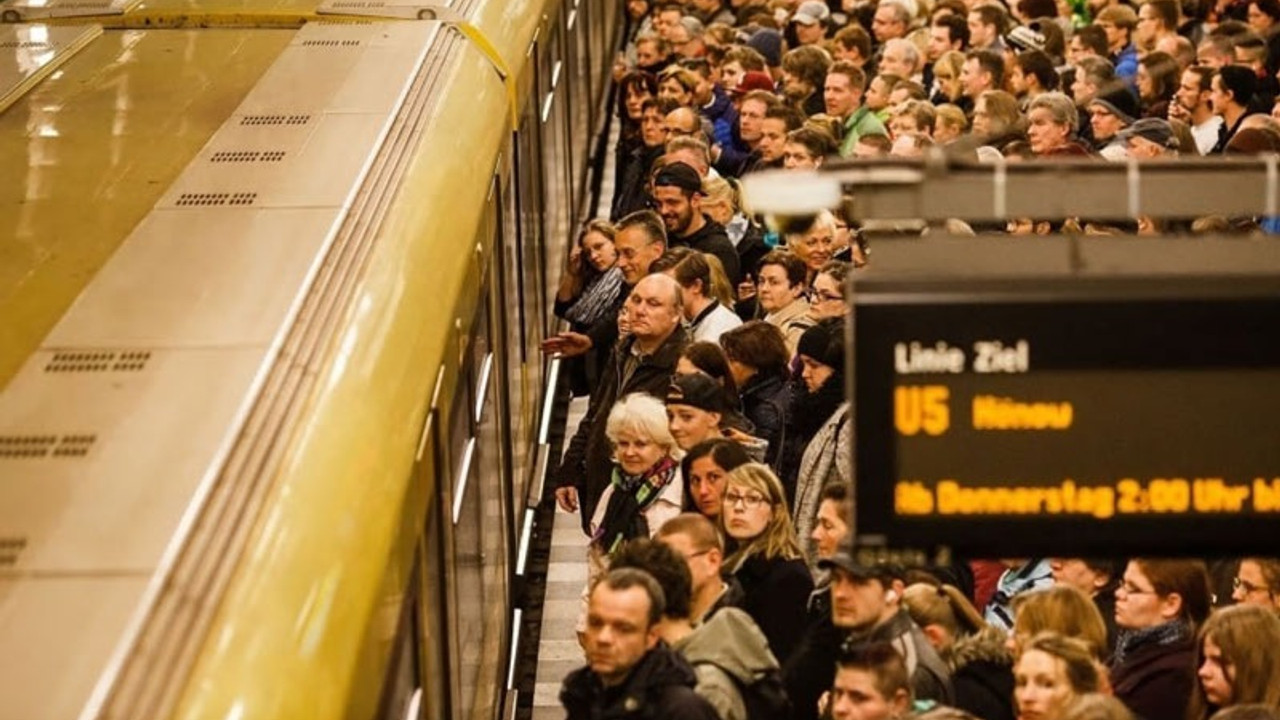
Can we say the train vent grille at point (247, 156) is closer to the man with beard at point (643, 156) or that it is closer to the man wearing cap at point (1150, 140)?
the man wearing cap at point (1150, 140)

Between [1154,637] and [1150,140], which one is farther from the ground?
[1150,140]

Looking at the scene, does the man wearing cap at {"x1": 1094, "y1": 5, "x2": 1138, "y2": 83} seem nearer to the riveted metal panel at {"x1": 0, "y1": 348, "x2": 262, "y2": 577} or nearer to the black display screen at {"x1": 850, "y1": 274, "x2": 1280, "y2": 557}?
the black display screen at {"x1": 850, "y1": 274, "x2": 1280, "y2": 557}

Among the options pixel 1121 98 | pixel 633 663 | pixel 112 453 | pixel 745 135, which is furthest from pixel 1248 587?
pixel 745 135

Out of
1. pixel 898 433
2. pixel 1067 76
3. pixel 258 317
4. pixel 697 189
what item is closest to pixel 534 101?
pixel 697 189

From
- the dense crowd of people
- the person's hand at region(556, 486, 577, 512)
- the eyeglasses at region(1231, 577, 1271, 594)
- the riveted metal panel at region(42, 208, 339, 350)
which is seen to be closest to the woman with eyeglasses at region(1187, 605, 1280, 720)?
the dense crowd of people

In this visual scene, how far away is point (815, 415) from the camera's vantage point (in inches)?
312

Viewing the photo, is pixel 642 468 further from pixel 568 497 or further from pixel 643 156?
pixel 643 156

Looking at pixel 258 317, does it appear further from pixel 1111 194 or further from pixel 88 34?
pixel 88 34

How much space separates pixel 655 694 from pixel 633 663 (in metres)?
0.10

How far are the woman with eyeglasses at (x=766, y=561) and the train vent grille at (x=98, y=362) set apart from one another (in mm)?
2228

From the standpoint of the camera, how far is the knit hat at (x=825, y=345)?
25.8 feet

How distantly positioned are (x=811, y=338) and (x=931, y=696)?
2255 millimetres

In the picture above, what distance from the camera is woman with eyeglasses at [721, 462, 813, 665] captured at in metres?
6.50

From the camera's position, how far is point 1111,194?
14.1 feet
